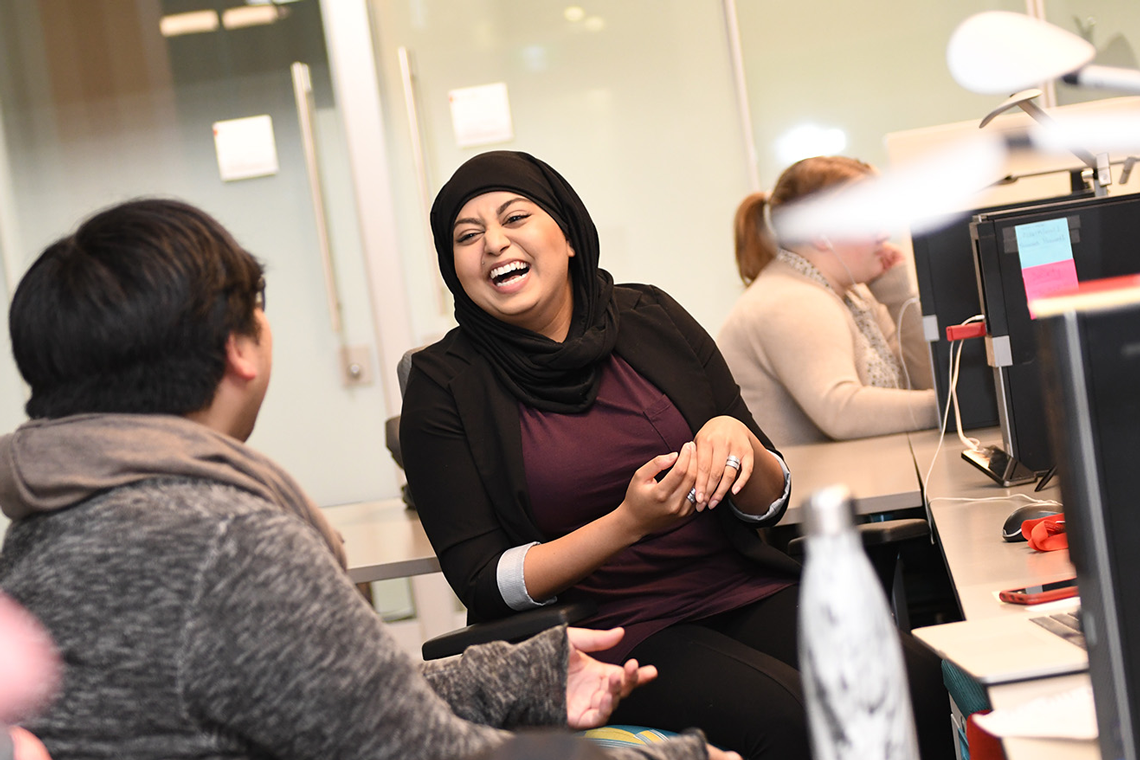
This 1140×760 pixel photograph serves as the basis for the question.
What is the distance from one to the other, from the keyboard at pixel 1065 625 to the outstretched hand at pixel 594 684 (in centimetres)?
43

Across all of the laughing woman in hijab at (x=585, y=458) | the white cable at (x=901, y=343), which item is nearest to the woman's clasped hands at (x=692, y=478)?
the laughing woman in hijab at (x=585, y=458)

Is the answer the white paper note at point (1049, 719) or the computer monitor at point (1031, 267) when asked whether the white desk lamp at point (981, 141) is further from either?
the white paper note at point (1049, 719)

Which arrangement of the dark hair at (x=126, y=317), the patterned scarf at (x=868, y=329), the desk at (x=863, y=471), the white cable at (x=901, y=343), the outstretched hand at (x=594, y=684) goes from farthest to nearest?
1. the white cable at (x=901, y=343)
2. the patterned scarf at (x=868, y=329)
3. the desk at (x=863, y=471)
4. the outstretched hand at (x=594, y=684)
5. the dark hair at (x=126, y=317)

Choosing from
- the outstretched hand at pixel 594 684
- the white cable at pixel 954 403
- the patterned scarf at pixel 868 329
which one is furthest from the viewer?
the patterned scarf at pixel 868 329

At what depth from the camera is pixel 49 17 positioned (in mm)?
3660

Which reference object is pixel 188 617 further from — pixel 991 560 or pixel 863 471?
pixel 863 471

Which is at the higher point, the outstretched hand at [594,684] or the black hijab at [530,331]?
the black hijab at [530,331]


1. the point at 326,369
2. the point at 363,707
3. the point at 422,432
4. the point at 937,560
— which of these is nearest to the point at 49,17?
the point at 326,369

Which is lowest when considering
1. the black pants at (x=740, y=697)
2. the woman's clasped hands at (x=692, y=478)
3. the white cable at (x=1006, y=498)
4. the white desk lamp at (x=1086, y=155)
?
the black pants at (x=740, y=697)

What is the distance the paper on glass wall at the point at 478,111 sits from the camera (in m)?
3.65

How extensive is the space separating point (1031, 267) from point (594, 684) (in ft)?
3.45

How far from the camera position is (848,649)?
659 millimetres

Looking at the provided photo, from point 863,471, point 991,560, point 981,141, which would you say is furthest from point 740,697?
point 981,141

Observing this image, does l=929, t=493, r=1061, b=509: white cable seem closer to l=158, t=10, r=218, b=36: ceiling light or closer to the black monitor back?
the black monitor back
